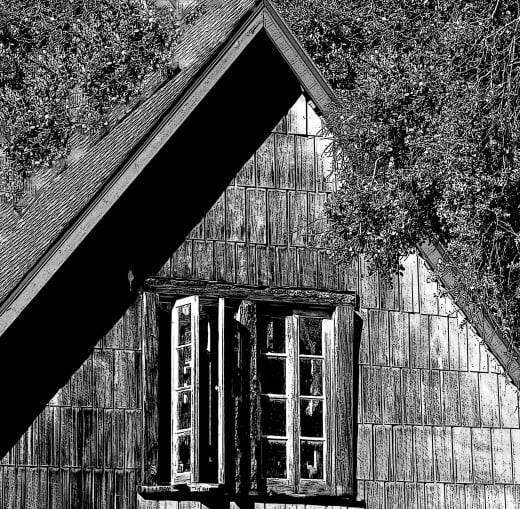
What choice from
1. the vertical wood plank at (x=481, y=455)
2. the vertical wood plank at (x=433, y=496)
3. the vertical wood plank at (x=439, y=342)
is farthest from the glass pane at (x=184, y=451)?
the vertical wood plank at (x=481, y=455)

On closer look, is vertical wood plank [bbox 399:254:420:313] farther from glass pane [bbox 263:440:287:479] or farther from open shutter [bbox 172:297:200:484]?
open shutter [bbox 172:297:200:484]

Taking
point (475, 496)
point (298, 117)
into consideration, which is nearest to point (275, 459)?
point (475, 496)

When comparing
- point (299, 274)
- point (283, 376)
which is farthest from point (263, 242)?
point (283, 376)

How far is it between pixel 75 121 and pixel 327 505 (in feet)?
27.5

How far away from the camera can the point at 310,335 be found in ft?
45.7

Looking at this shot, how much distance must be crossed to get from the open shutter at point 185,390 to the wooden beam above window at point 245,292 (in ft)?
0.67

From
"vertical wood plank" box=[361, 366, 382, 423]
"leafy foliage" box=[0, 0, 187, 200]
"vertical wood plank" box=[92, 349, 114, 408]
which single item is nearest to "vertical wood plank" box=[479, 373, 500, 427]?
"vertical wood plank" box=[361, 366, 382, 423]

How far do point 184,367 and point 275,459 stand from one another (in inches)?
49.6

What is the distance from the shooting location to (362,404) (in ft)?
45.5

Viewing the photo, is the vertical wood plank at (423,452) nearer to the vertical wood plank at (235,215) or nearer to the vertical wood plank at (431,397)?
the vertical wood plank at (431,397)

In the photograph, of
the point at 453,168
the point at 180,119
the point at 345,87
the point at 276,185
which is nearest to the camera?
the point at 180,119

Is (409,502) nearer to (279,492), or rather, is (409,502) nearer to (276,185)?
(279,492)

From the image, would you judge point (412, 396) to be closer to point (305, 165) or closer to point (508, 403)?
point (508, 403)

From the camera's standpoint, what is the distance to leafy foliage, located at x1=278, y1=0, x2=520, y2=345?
14758 mm
